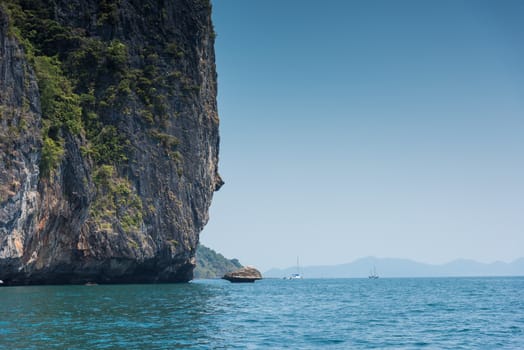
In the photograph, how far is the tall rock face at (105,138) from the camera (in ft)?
161

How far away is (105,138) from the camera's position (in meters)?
66.3

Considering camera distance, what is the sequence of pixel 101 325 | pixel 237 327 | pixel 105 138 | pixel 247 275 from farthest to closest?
pixel 247 275 → pixel 105 138 → pixel 237 327 → pixel 101 325

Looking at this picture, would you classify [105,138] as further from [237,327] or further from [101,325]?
[237,327]

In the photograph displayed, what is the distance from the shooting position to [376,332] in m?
24.1

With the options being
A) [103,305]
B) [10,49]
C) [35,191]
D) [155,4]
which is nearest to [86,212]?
[35,191]

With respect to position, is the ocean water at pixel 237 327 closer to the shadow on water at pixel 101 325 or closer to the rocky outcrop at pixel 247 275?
the shadow on water at pixel 101 325

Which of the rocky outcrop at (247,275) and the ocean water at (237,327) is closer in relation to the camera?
the ocean water at (237,327)

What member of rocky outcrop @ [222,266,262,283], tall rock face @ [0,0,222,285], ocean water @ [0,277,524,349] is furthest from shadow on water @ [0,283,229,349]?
rocky outcrop @ [222,266,262,283]

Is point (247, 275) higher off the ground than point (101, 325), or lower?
higher

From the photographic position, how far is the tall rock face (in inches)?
1933

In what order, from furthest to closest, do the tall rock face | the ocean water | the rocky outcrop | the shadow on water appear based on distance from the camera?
the rocky outcrop, the tall rock face, the ocean water, the shadow on water

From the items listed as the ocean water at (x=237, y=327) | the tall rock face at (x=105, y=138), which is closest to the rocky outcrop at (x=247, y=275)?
the tall rock face at (x=105, y=138)

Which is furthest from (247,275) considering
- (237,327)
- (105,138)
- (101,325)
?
(101,325)

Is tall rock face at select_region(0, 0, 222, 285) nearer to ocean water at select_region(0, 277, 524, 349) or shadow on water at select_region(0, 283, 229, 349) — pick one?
shadow on water at select_region(0, 283, 229, 349)
